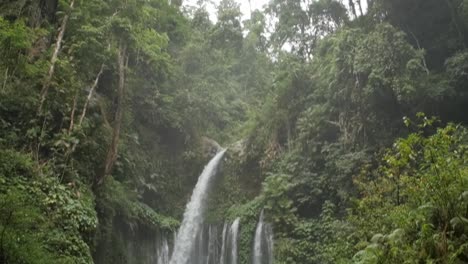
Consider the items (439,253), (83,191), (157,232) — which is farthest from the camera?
(157,232)

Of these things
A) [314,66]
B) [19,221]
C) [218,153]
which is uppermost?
[314,66]

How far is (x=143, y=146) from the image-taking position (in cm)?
1866

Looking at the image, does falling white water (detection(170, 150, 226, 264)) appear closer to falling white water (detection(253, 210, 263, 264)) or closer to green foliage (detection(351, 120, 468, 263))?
falling white water (detection(253, 210, 263, 264))

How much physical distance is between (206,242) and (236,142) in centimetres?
639

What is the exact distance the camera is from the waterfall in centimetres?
1472

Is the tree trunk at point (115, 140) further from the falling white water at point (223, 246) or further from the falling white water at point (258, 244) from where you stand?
the falling white water at point (258, 244)

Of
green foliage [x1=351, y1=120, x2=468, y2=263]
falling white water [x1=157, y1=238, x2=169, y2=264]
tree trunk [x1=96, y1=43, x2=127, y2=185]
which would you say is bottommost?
falling white water [x1=157, y1=238, x2=169, y2=264]

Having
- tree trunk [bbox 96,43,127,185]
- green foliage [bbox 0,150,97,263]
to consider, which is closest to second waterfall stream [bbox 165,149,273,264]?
tree trunk [bbox 96,43,127,185]

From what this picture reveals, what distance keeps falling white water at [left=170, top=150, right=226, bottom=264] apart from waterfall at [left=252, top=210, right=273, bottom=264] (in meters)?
3.27

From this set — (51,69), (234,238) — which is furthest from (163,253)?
(51,69)

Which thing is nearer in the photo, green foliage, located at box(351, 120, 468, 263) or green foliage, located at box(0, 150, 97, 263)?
green foliage, located at box(351, 120, 468, 263)

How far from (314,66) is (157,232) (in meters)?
9.92

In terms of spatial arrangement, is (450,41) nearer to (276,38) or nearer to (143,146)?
(276,38)

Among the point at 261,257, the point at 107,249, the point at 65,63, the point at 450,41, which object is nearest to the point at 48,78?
the point at 65,63
